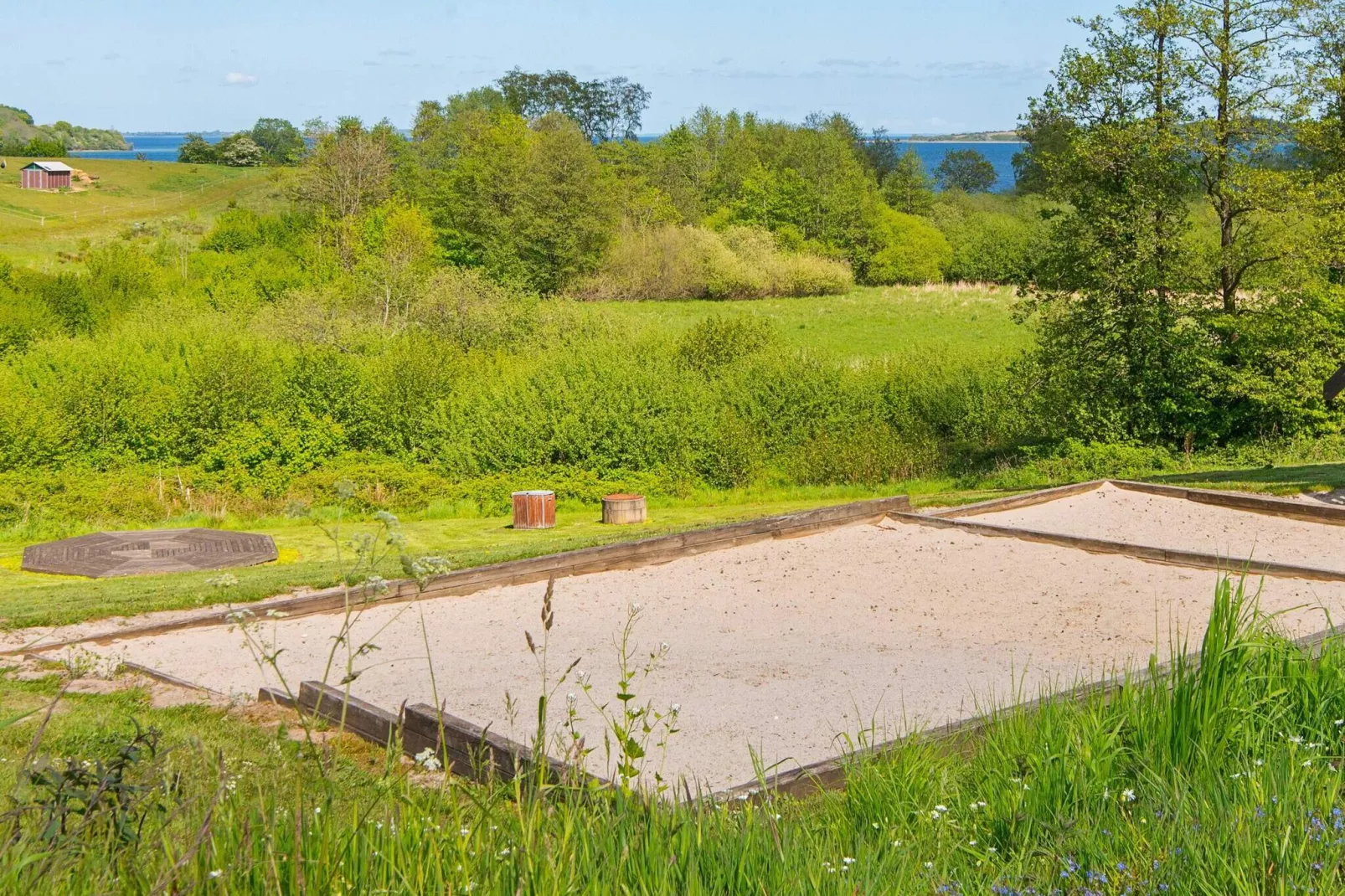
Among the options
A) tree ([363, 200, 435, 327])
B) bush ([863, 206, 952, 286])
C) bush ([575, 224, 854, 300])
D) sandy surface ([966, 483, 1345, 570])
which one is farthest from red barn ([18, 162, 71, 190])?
sandy surface ([966, 483, 1345, 570])

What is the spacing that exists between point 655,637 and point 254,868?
5.36 metres

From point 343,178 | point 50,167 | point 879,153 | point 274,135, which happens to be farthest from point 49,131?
point 343,178

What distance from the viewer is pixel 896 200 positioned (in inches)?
3231

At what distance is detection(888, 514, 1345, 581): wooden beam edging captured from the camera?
8797mm

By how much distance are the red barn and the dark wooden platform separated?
A: 225 feet

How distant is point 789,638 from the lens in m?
7.88

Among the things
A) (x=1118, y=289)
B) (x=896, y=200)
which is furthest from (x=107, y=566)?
(x=896, y=200)

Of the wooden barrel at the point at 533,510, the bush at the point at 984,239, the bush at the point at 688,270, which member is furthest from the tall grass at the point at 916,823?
the bush at the point at 984,239

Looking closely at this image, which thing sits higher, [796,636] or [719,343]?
[719,343]

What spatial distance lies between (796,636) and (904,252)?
62002 mm

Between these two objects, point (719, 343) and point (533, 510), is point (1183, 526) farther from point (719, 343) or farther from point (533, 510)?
point (719, 343)

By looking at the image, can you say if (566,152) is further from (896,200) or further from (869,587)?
(869,587)

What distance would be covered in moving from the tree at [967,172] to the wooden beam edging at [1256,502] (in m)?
109

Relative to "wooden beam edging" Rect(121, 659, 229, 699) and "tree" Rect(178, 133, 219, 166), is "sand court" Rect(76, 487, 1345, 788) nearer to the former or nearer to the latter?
"wooden beam edging" Rect(121, 659, 229, 699)
